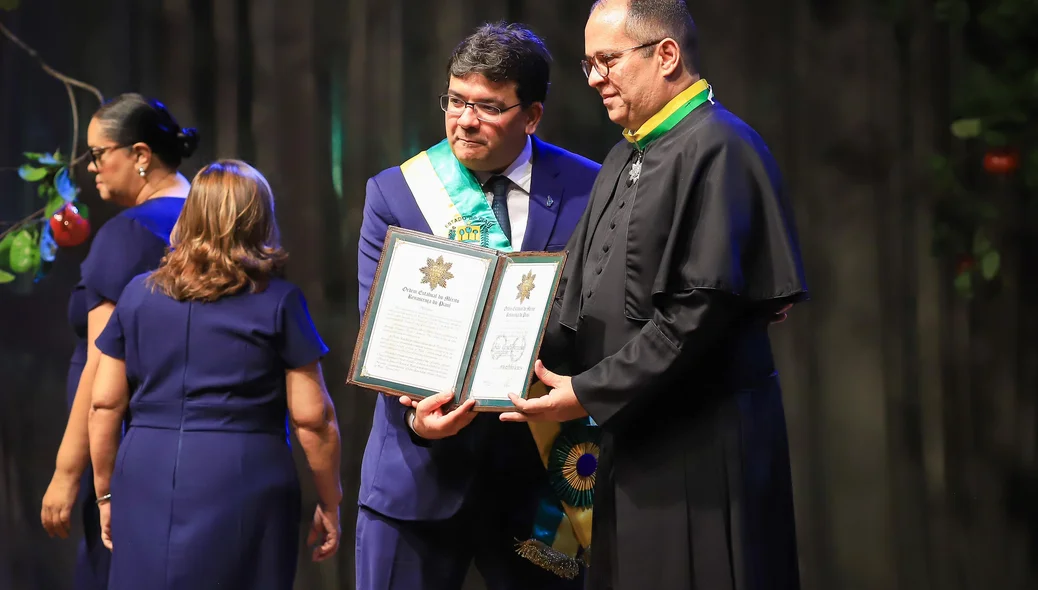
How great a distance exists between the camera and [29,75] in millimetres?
3715

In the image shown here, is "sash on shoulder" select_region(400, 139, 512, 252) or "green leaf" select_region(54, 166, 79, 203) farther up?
"green leaf" select_region(54, 166, 79, 203)

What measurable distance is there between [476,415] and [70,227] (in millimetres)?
1934

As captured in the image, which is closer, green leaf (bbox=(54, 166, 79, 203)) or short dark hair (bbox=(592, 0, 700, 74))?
short dark hair (bbox=(592, 0, 700, 74))

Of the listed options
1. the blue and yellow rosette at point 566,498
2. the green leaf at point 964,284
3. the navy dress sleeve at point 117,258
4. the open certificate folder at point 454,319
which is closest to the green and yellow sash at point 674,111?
the open certificate folder at point 454,319

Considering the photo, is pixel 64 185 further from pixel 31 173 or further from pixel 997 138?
pixel 997 138

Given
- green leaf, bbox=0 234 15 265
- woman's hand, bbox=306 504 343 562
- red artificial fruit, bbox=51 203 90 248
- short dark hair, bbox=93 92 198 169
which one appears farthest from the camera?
green leaf, bbox=0 234 15 265

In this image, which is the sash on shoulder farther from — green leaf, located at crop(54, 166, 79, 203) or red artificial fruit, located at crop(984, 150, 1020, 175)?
green leaf, located at crop(54, 166, 79, 203)

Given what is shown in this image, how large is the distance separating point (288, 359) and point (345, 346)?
1009mm

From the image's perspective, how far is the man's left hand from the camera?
1.77 m

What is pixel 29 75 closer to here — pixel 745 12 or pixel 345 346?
pixel 345 346

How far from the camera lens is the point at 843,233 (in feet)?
9.93

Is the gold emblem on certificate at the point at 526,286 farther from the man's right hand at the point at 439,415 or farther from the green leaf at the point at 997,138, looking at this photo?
the green leaf at the point at 997,138

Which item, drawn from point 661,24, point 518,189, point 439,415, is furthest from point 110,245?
point 661,24

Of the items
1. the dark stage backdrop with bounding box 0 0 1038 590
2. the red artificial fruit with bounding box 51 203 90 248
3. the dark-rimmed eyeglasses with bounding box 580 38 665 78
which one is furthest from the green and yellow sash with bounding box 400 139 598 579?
the red artificial fruit with bounding box 51 203 90 248
